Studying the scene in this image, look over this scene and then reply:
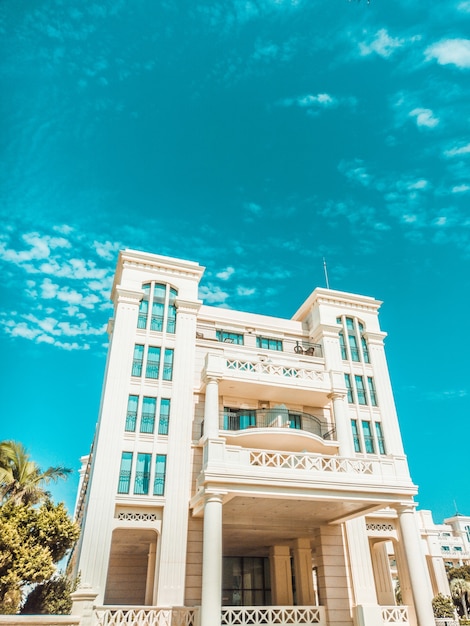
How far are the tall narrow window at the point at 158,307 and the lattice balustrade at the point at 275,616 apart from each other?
41.7ft

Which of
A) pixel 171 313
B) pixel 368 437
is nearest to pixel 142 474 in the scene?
pixel 171 313

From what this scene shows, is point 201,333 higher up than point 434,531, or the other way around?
point 201,333

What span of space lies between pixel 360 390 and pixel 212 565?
1443 centimetres

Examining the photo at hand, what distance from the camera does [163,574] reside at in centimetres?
1789

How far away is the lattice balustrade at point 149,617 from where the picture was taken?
15.6m

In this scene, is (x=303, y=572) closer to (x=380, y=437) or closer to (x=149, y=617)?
(x=380, y=437)

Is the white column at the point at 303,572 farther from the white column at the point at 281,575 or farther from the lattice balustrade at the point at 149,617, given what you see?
the lattice balustrade at the point at 149,617

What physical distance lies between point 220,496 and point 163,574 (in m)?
4.97

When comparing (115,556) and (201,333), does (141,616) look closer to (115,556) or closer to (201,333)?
(115,556)

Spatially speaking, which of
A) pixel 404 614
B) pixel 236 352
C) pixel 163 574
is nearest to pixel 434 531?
pixel 404 614

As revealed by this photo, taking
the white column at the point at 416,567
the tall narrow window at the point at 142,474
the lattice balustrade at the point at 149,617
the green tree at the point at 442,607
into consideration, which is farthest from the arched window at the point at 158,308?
the green tree at the point at 442,607

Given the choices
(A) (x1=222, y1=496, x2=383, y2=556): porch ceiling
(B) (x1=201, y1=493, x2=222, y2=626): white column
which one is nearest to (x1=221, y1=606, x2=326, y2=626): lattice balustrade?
(B) (x1=201, y1=493, x2=222, y2=626): white column

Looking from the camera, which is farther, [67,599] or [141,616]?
[141,616]

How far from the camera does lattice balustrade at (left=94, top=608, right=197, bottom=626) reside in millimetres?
15633
